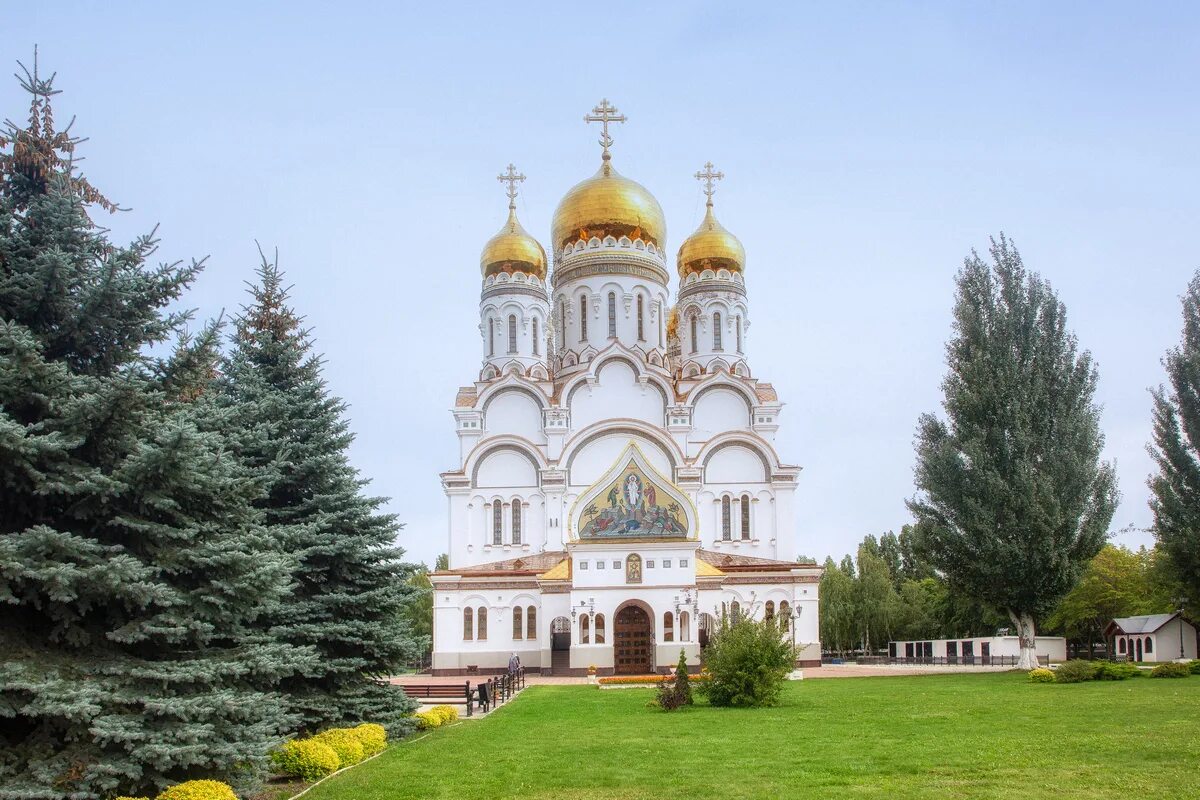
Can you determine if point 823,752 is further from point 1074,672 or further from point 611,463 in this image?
point 611,463

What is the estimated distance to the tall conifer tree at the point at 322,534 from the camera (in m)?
13.9

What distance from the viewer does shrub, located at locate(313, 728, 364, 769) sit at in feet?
41.8

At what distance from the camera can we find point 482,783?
10.9 m

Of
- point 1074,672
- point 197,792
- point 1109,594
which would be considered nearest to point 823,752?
point 197,792

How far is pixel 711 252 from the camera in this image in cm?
4678

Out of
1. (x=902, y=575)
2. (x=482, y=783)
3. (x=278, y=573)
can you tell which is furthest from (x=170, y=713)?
(x=902, y=575)

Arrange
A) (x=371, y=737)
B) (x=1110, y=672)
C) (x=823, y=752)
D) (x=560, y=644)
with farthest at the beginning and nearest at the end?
1. (x=560, y=644)
2. (x=1110, y=672)
3. (x=371, y=737)
4. (x=823, y=752)

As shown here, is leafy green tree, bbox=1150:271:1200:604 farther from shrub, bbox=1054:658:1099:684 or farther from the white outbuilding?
the white outbuilding

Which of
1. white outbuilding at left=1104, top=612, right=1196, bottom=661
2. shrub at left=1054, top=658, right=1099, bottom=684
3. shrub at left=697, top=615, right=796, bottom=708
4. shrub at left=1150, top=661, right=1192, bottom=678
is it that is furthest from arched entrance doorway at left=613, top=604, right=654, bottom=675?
white outbuilding at left=1104, top=612, right=1196, bottom=661

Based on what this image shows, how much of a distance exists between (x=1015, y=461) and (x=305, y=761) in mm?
20307

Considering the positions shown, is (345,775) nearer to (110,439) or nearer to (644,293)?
(110,439)

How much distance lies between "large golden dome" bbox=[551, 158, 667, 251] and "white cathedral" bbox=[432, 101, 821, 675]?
3.5 inches

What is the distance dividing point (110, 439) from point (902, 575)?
62423mm

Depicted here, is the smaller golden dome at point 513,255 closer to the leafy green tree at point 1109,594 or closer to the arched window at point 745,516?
the arched window at point 745,516
